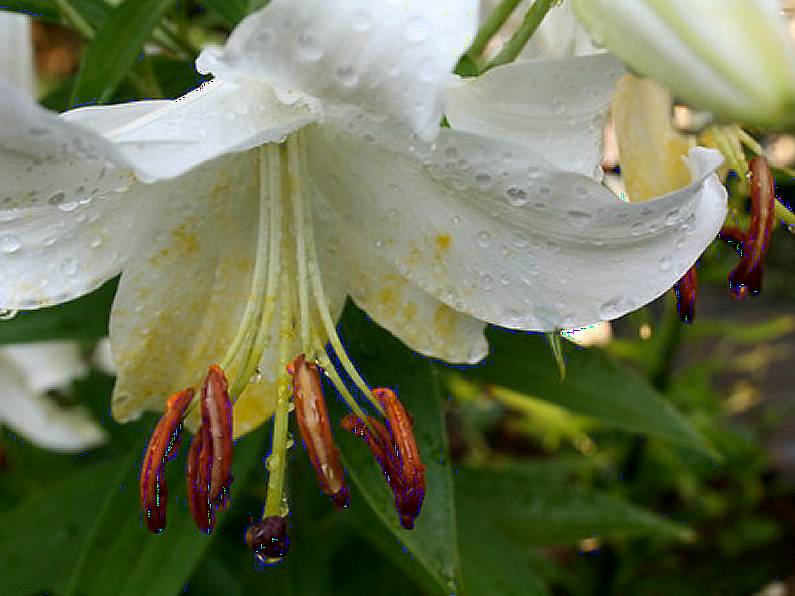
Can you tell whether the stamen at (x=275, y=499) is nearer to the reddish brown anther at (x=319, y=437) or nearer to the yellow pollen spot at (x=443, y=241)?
the reddish brown anther at (x=319, y=437)

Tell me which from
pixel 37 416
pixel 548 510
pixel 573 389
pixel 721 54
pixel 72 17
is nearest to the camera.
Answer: pixel 721 54

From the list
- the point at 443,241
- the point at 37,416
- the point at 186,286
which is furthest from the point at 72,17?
the point at 37,416

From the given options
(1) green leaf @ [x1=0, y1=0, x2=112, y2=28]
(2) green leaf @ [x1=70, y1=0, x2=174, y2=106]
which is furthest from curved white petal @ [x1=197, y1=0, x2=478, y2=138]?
(1) green leaf @ [x1=0, y1=0, x2=112, y2=28]

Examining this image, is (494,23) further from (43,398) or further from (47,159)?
(43,398)

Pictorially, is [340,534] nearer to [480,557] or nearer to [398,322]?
[480,557]

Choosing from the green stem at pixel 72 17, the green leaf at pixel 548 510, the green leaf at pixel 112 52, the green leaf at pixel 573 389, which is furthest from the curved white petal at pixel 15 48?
the green leaf at pixel 548 510

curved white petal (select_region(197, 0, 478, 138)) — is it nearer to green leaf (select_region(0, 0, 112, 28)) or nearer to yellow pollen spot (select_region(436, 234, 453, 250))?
yellow pollen spot (select_region(436, 234, 453, 250))
